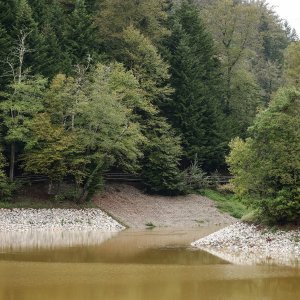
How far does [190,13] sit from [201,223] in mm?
28360

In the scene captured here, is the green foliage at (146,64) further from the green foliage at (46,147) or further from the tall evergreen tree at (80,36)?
the green foliage at (46,147)

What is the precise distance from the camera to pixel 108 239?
35.0 metres

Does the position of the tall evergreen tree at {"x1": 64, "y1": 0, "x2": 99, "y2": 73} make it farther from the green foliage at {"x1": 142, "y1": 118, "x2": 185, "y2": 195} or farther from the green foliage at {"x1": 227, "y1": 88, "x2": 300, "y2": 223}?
the green foliage at {"x1": 227, "y1": 88, "x2": 300, "y2": 223}

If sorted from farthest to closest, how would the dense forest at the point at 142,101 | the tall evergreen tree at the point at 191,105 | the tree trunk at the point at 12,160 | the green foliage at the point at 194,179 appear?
the tall evergreen tree at the point at 191,105, the green foliage at the point at 194,179, the tree trunk at the point at 12,160, the dense forest at the point at 142,101

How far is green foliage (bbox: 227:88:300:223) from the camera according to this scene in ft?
95.7

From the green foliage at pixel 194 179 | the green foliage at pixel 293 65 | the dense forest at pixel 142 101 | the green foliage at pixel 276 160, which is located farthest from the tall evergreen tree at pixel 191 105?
the green foliage at pixel 276 160

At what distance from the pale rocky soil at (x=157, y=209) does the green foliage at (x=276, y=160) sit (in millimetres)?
14050

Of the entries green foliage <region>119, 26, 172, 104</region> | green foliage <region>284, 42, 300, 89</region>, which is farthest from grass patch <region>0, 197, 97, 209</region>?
green foliage <region>284, 42, 300, 89</region>

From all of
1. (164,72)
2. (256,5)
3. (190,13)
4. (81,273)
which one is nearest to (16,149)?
(164,72)

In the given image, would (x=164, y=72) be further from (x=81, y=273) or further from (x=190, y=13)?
(x=81, y=273)

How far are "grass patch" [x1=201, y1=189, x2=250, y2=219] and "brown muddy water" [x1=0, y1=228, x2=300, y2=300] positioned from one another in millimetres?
17694

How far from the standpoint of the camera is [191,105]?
57.2 meters

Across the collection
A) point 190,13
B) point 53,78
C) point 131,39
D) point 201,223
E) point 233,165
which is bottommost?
point 201,223

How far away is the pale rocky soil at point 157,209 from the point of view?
4478 cm
